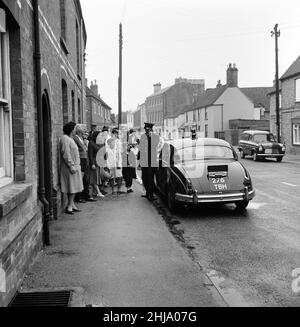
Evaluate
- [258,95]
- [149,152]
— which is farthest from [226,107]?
[149,152]

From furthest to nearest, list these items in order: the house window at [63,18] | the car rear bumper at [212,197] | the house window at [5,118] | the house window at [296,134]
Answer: the house window at [296,134] < the house window at [63,18] < the car rear bumper at [212,197] < the house window at [5,118]

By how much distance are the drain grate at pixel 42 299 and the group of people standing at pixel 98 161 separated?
433 cm

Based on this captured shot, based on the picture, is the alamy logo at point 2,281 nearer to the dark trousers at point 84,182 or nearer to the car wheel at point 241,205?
the car wheel at point 241,205

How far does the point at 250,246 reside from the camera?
672cm

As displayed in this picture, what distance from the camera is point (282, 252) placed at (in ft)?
20.7

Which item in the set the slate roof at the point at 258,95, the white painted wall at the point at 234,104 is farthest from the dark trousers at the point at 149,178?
the slate roof at the point at 258,95

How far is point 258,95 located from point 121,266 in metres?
67.2

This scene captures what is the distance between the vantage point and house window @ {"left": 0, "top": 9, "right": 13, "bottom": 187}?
5.12m

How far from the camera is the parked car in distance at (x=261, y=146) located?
84.8ft

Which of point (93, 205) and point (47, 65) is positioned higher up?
point (47, 65)

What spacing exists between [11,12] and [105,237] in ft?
12.1

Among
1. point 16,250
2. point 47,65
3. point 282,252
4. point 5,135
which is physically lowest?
point 282,252
